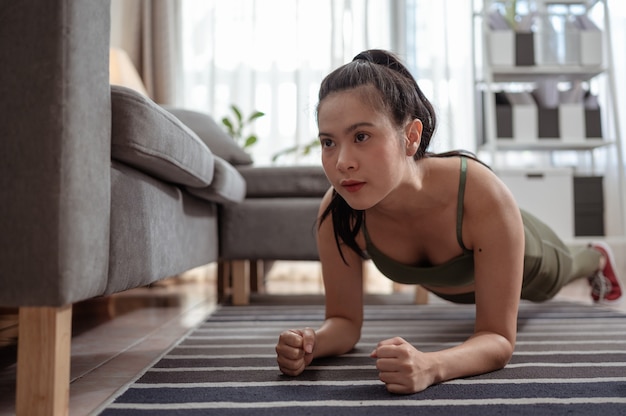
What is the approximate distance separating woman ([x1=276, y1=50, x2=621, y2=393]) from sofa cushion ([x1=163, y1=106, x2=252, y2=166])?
3.18 feet

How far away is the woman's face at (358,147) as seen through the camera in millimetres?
798

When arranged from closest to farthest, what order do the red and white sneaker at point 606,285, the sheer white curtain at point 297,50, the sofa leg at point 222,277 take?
the red and white sneaker at point 606,285, the sofa leg at point 222,277, the sheer white curtain at point 297,50

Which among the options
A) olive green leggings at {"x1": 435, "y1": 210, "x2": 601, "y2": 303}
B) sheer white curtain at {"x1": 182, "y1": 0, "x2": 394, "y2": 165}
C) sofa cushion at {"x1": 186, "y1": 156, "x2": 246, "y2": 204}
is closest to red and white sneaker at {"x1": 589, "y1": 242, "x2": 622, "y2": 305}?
olive green leggings at {"x1": 435, "y1": 210, "x2": 601, "y2": 303}

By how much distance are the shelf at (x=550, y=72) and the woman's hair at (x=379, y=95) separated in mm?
1968

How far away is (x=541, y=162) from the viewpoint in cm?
314

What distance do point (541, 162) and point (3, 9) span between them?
3008mm

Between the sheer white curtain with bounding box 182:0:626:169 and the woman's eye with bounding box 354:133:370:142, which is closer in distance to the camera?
the woman's eye with bounding box 354:133:370:142

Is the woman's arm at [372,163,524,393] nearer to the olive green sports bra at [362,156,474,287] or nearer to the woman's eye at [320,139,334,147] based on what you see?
the olive green sports bra at [362,156,474,287]

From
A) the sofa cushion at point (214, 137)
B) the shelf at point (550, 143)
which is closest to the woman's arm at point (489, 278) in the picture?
the sofa cushion at point (214, 137)

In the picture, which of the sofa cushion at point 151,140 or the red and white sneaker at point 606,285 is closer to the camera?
the sofa cushion at point 151,140

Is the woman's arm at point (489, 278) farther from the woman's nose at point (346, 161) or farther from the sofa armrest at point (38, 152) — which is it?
the sofa armrest at point (38, 152)

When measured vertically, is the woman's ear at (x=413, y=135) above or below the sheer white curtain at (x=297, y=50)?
below

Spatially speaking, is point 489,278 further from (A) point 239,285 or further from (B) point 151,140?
(A) point 239,285

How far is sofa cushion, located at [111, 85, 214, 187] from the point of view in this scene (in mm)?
779
